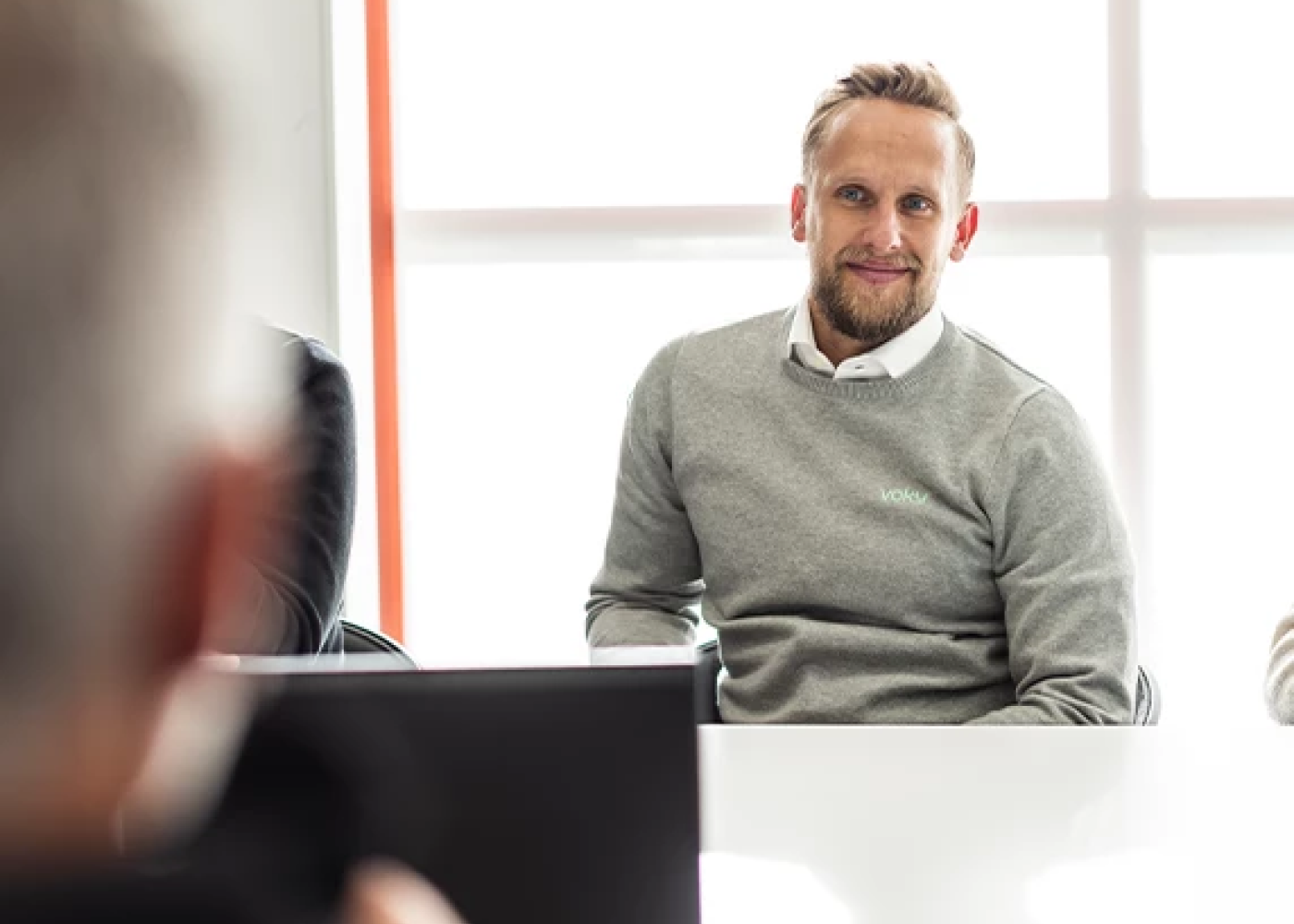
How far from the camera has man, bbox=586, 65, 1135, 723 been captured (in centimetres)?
173

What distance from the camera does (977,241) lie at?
3.15 metres

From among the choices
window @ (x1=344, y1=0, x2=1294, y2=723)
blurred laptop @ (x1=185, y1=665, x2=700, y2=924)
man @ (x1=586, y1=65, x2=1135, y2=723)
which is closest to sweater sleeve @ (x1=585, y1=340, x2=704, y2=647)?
man @ (x1=586, y1=65, x2=1135, y2=723)

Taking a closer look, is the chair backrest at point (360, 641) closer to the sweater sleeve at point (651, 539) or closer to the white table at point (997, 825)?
the sweater sleeve at point (651, 539)

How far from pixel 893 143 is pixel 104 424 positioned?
1.78m

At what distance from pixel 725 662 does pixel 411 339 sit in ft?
5.48

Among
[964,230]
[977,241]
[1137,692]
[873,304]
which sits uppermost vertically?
[977,241]

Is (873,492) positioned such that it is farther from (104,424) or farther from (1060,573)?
(104,424)

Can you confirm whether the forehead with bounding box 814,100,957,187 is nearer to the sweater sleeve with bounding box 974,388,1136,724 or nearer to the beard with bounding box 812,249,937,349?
the beard with bounding box 812,249,937,349

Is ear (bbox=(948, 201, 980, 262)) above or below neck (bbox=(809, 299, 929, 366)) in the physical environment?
above

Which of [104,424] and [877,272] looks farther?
[877,272]

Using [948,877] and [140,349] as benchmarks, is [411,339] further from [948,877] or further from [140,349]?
[140,349]

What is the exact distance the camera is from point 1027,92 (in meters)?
3.12

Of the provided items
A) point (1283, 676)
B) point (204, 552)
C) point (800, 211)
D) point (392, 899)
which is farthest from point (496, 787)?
point (800, 211)

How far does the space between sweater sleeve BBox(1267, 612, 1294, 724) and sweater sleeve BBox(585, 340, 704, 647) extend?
75 cm
